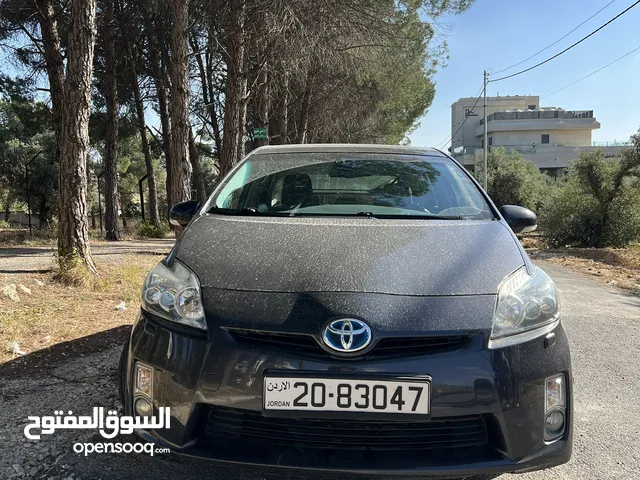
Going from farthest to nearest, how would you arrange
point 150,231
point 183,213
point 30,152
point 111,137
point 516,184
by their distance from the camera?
point 516,184
point 30,152
point 150,231
point 111,137
point 183,213

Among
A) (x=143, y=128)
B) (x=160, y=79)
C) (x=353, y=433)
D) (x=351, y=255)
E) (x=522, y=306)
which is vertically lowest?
(x=353, y=433)

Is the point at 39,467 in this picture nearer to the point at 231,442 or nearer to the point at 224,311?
the point at 231,442

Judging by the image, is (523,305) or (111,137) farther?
(111,137)

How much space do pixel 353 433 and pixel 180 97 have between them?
24.9ft

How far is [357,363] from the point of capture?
1729 millimetres

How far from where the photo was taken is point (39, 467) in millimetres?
2223

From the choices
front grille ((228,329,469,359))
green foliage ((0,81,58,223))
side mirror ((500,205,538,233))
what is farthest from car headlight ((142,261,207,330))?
green foliage ((0,81,58,223))

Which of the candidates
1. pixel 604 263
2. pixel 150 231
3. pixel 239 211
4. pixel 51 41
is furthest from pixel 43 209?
pixel 239 211

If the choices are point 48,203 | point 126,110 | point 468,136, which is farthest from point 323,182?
point 468,136

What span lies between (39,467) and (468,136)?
71.4 metres

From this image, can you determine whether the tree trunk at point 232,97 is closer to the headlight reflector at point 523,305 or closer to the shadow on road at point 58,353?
the shadow on road at point 58,353

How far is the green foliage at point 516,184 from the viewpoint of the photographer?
28891 mm

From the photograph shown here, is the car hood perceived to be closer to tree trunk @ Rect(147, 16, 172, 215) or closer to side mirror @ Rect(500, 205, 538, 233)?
side mirror @ Rect(500, 205, 538, 233)

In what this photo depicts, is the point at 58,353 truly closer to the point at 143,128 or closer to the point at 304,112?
the point at 304,112
